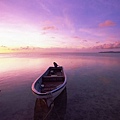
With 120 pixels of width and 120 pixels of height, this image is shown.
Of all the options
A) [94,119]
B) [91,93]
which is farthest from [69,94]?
[94,119]

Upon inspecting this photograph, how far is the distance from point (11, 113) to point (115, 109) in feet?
31.2

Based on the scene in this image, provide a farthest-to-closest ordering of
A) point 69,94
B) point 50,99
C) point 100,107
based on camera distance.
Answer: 1. point 69,94
2. point 100,107
3. point 50,99

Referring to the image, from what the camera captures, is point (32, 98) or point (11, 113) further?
point (32, 98)

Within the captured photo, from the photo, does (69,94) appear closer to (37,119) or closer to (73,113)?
(73,113)

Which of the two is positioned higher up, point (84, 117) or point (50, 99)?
point (50, 99)

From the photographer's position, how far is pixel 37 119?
920 cm

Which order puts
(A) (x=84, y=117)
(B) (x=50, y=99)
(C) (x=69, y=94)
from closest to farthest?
(B) (x=50, y=99)
(A) (x=84, y=117)
(C) (x=69, y=94)

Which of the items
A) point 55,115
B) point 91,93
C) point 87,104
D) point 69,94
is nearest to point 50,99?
point 55,115

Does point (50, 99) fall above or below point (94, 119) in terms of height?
above

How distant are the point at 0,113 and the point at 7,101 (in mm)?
2512

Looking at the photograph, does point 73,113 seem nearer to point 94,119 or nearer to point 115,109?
point 94,119

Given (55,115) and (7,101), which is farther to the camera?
(7,101)

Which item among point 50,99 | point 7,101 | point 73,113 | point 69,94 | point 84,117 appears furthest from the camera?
point 69,94

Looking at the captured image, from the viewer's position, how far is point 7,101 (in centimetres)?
1251
